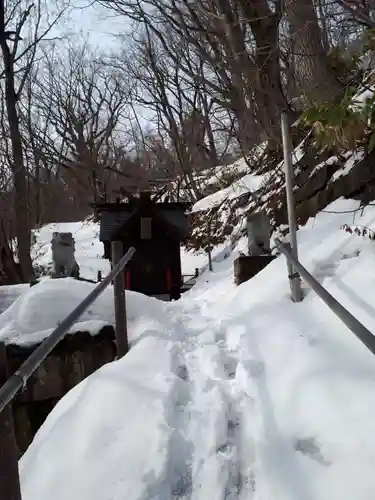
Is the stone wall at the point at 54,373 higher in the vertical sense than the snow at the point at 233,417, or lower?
lower

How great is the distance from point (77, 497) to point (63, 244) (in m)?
7.52

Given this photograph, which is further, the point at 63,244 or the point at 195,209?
the point at 195,209

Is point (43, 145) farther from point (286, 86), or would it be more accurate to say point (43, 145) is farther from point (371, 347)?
point (371, 347)

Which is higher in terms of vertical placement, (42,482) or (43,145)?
(43,145)

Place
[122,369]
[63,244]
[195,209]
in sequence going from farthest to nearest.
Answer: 1. [195,209]
2. [63,244]
3. [122,369]

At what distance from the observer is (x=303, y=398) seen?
258cm

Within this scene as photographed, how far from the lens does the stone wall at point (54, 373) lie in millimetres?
4414

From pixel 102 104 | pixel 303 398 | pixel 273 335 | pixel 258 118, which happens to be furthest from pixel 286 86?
pixel 102 104

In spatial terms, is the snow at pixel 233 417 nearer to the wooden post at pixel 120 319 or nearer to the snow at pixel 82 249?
the wooden post at pixel 120 319

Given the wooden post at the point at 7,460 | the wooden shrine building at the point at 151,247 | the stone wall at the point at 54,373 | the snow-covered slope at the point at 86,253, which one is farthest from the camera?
the snow-covered slope at the point at 86,253

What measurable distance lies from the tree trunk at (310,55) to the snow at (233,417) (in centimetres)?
314

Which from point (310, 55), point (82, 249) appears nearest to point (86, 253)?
point (82, 249)

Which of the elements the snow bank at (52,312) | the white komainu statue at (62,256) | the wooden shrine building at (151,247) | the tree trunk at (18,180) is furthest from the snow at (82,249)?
the snow bank at (52,312)

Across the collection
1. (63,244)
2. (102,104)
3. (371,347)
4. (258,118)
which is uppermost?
(102,104)
